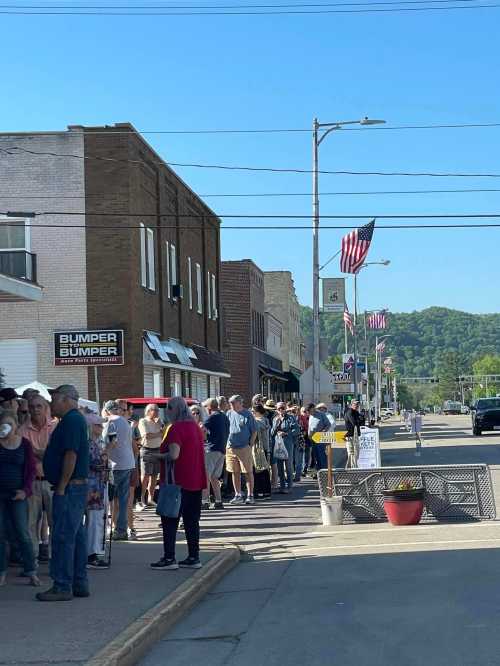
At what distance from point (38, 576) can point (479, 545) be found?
17.9ft

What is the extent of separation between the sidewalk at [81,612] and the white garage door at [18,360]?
17.3m

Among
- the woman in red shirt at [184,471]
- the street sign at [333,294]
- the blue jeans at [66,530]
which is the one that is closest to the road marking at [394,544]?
the woman in red shirt at [184,471]

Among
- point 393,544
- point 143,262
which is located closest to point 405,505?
point 393,544

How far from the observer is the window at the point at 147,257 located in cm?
3219

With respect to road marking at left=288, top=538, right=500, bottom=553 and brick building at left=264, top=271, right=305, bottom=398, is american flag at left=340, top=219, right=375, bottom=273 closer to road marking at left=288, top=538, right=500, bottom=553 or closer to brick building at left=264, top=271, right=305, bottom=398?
road marking at left=288, top=538, right=500, bottom=553

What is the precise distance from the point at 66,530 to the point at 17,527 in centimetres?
98

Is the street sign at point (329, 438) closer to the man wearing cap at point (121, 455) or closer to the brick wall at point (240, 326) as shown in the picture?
the man wearing cap at point (121, 455)

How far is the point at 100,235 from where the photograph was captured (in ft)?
98.6

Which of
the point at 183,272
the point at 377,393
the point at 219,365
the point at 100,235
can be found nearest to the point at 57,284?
the point at 100,235

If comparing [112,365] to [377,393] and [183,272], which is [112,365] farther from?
[377,393]

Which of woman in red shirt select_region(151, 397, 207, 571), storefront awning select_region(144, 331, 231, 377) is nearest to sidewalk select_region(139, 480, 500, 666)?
woman in red shirt select_region(151, 397, 207, 571)

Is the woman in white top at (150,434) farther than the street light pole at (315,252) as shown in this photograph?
No

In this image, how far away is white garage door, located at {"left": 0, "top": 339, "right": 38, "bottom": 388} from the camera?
30.3 m

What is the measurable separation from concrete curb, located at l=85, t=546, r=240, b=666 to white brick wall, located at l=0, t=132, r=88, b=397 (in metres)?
17.9
